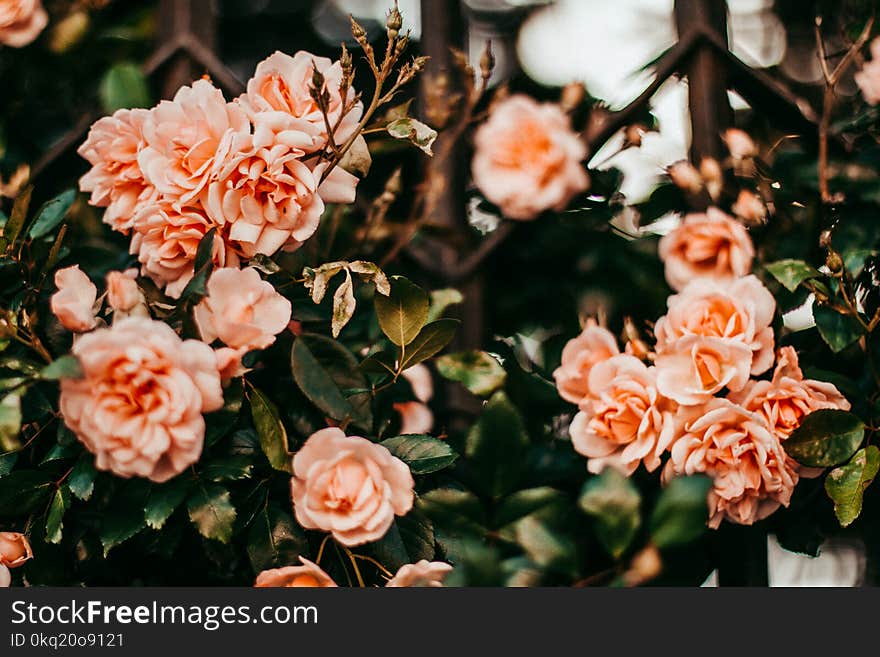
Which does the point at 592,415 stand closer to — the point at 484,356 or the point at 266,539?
the point at 484,356

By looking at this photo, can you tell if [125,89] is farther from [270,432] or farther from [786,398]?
[786,398]

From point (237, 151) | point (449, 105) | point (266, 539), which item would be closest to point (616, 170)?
point (449, 105)

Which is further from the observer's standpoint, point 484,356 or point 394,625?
point 484,356

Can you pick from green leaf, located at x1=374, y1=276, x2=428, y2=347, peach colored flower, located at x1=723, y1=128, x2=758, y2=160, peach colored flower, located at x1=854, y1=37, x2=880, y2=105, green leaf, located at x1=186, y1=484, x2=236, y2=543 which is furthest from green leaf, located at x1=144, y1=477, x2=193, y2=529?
peach colored flower, located at x1=854, y1=37, x2=880, y2=105

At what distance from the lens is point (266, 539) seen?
700mm

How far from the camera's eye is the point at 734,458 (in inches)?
28.6

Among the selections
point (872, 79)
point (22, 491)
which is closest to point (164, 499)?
point (22, 491)

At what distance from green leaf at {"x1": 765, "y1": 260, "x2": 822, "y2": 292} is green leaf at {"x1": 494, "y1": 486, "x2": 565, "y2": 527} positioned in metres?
0.31

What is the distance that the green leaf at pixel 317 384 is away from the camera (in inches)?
27.0

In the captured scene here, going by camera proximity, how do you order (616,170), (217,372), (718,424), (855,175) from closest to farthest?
(217,372), (718,424), (855,175), (616,170)

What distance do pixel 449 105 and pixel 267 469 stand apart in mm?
514

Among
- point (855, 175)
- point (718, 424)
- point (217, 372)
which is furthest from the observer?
point (855, 175)

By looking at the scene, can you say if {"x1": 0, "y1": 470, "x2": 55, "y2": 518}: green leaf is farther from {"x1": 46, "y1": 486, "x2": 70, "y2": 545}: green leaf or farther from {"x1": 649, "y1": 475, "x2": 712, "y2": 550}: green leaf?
{"x1": 649, "y1": 475, "x2": 712, "y2": 550}: green leaf

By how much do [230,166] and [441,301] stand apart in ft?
0.96
